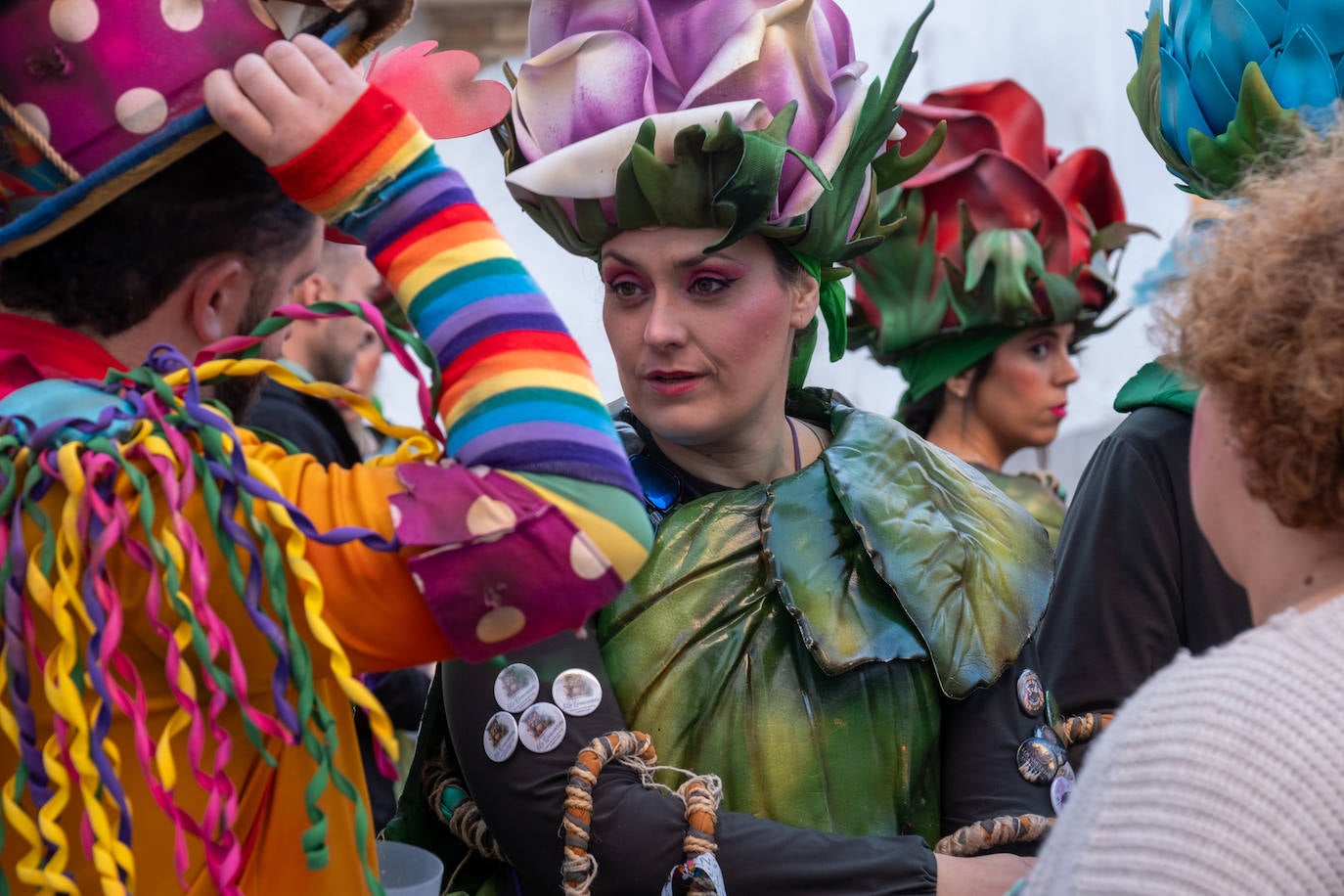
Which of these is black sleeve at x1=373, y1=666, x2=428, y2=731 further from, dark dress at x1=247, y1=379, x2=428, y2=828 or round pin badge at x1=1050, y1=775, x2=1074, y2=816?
round pin badge at x1=1050, y1=775, x2=1074, y2=816

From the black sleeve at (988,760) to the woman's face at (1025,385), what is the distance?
2.64m

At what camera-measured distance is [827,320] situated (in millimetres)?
2742

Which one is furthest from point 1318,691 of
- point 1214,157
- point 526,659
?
point 1214,157

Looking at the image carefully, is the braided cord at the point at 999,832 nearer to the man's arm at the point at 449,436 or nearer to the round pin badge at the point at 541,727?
the round pin badge at the point at 541,727

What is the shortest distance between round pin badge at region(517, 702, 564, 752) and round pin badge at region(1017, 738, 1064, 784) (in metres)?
0.68

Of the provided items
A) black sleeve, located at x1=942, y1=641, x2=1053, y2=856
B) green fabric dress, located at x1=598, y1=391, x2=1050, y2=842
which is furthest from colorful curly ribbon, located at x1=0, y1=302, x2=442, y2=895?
black sleeve, located at x1=942, y1=641, x2=1053, y2=856

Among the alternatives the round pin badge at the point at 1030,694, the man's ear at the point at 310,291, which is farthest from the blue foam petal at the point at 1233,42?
the man's ear at the point at 310,291

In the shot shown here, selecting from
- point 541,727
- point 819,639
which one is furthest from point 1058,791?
point 541,727

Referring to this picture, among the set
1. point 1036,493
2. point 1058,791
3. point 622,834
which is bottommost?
point 1036,493

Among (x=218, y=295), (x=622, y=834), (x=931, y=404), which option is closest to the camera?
(x=218, y=295)

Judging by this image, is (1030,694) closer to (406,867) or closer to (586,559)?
(406,867)

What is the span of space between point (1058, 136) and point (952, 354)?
10.9ft

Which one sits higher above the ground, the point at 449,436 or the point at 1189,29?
the point at 1189,29

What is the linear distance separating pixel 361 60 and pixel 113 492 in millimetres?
606
